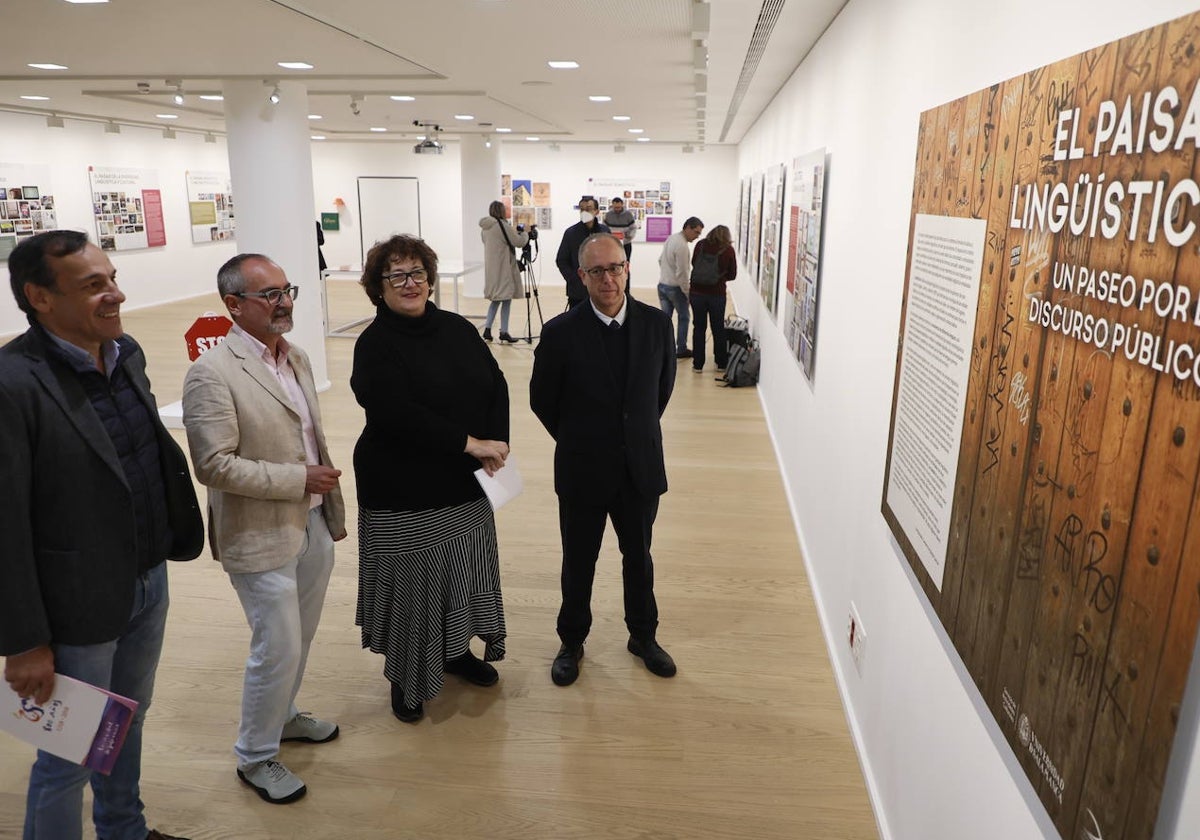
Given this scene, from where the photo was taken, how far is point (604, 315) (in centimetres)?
Result: 301

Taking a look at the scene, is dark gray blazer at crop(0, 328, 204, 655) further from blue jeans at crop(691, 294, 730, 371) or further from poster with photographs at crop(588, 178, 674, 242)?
poster with photographs at crop(588, 178, 674, 242)

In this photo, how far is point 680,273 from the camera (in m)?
9.43

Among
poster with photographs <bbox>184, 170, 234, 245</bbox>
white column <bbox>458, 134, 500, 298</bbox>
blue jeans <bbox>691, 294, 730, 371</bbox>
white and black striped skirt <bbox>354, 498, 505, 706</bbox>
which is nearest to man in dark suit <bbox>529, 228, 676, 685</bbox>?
white and black striped skirt <bbox>354, 498, 505, 706</bbox>

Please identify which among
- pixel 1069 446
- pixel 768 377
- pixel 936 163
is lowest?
pixel 768 377

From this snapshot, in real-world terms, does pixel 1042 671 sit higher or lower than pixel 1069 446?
lower

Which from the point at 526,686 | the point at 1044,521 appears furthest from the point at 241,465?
the point at 1044,521

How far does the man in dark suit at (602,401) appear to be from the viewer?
2965mm

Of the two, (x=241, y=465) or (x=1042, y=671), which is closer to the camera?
(x=1042, y=671)

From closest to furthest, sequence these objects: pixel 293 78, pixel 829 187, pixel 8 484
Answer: pixel 8 484
pixel 829 187
pixel 293 78

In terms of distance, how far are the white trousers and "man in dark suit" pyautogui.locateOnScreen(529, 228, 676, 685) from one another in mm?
896

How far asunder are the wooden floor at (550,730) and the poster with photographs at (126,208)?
34.7 feet

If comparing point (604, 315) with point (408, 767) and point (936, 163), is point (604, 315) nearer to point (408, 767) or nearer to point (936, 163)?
point (936, 163)

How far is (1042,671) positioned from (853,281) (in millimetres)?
2152

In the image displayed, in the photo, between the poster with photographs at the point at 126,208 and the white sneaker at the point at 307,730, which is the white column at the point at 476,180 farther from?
the white sneaker at the point at 307,730
